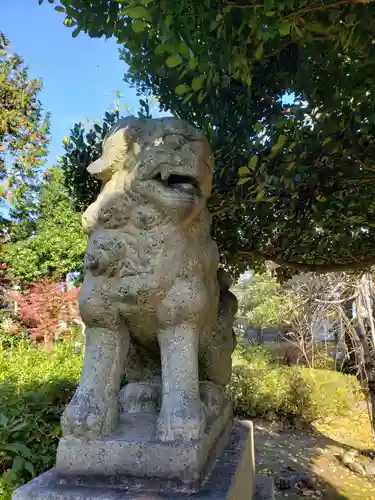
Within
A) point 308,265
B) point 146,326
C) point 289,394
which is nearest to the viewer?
point 146,326

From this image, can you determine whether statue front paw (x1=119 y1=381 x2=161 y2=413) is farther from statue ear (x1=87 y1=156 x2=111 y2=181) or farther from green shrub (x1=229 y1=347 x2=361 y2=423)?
green shrub (x1=229 y1=347 x2=361 y2=423)

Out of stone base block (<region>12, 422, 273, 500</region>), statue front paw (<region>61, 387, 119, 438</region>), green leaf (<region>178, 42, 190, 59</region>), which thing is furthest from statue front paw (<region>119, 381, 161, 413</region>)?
green leaf (<region>178, 42, 190, 59</region>)

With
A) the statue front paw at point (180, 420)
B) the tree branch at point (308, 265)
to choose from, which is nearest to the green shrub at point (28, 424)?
the statue front paw at point (180, 420)

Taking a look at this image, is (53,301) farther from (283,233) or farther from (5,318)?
(283,233)

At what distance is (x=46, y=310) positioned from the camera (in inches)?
367

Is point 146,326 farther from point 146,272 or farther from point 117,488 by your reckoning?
point 117,488

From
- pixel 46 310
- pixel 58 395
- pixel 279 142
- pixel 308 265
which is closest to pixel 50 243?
pixel 46 310

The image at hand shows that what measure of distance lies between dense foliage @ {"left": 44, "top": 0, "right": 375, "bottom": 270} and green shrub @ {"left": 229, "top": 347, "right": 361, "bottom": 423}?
5353mm

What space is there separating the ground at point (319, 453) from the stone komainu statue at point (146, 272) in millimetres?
4356

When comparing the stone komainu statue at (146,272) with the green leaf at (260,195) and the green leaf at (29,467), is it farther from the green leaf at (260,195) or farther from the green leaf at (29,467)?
the green leaf at (29,467)

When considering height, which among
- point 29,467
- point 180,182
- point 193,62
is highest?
point 193,62

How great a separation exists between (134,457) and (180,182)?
1.03 metres

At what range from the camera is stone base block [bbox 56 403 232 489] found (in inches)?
58.3

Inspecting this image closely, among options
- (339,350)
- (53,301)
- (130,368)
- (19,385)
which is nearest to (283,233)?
(130,368)
